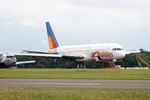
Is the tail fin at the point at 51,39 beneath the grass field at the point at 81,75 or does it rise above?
above

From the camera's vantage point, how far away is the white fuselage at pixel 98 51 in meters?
84.1

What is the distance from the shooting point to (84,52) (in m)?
89.1

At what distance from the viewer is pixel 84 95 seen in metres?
21.1

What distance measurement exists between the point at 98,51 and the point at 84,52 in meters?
4.63

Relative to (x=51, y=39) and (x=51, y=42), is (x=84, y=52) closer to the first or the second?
(x=51, y=42)

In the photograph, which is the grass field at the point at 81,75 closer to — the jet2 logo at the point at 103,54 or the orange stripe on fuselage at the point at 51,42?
the jet2 logo at the point at 103,54

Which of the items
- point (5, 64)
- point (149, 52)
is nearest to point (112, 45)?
point (5, 64)

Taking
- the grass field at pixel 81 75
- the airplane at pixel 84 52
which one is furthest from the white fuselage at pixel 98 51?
the grass field at pixel 81 75

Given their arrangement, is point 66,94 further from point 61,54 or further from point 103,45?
point 61,54

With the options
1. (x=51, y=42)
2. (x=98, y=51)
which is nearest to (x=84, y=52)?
(x=98, y=51)

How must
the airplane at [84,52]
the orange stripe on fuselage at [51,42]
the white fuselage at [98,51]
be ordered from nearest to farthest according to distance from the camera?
the white fuselage at [98,51] → the airplane at [84,52] → the orange stripe on fuselage at [51,42]

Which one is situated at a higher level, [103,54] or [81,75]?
[81,75]

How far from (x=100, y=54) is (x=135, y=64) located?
81.7ft

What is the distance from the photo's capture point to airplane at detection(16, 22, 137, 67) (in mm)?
84312
